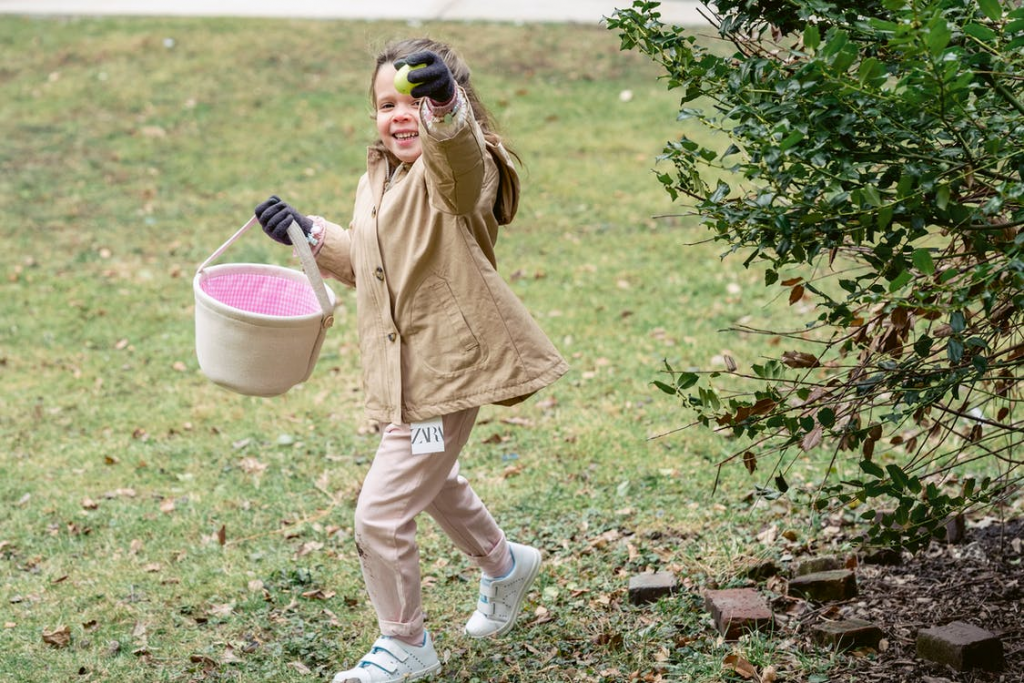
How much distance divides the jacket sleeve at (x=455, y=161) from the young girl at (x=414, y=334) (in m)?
0.02

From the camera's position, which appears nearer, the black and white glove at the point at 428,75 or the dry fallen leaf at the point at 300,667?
the black and white glove at the point at 428,75

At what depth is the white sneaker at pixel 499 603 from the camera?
3.56 m

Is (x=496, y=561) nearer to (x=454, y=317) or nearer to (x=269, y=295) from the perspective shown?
(x=454, y=317)

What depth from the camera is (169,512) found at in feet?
15.2

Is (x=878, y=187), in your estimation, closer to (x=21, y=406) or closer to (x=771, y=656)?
(x=771, y=656)

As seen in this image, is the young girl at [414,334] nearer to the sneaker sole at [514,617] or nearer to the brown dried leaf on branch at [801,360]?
the sneaker sole at [514,617]

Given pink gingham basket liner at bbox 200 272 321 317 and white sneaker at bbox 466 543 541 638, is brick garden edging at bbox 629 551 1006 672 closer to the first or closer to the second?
white sneaker at bbox 466 543 541 638

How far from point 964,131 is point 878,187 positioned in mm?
185

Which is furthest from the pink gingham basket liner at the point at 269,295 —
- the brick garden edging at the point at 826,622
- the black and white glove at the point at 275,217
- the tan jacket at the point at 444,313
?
the brick garden edging at the point at 826,622

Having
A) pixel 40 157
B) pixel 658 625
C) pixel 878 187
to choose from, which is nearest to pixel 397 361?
pixel 658 625

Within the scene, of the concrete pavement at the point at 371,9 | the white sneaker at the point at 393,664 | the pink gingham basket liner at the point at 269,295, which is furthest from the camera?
the concrete pavement at the point at 371,9

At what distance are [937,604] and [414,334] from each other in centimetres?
177

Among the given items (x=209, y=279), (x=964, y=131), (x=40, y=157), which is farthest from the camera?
(x=40, y=157)

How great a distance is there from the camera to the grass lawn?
144 inches
